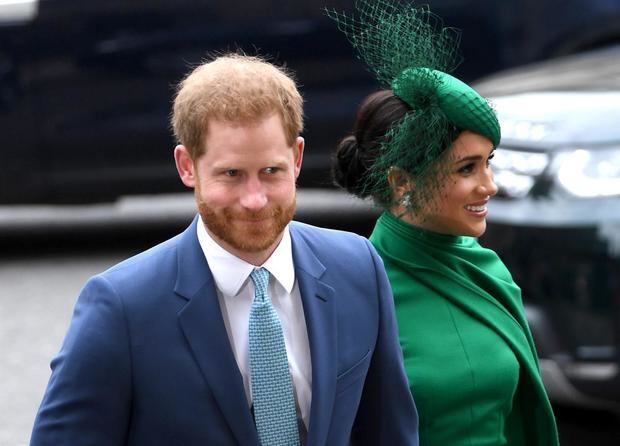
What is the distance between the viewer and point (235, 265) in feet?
8.04

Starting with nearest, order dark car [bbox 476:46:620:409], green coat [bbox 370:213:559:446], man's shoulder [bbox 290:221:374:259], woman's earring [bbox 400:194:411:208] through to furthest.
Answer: man's shoulder [bbox 290:221:374:259] < green coat [bbox 370:213:559:446] < woman's earring [bbox 400:194:411:208] < dark car [bbox 476:46:620:409]

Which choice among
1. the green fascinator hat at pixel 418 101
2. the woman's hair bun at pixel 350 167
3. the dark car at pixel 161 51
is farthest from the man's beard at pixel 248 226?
the dark car at pixel 161 51

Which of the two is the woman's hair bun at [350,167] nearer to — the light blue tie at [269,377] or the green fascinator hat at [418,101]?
the green fascinator hat at [418,101]

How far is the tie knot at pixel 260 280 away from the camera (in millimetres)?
2447

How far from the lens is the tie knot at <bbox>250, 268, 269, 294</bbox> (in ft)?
8.03

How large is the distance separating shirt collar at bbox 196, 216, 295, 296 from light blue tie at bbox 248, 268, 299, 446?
0.03m

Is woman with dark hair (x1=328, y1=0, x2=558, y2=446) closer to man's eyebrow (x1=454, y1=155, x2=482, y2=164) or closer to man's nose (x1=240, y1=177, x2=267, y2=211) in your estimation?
man's eyebrow (x1=454, y1=155, x2=482, y2=164)

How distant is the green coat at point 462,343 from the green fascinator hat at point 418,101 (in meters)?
0.17

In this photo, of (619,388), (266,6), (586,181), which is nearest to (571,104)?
(586,181)

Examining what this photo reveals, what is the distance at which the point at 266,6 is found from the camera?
7.47 m

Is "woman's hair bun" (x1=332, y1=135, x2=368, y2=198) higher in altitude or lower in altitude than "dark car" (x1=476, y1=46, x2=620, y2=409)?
higher

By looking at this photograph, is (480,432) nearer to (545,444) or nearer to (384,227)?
(545,444)

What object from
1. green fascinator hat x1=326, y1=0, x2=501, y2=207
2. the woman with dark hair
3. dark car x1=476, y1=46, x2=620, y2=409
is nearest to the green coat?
the woman with dark hair

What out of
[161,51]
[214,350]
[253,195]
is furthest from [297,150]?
[161,51]
